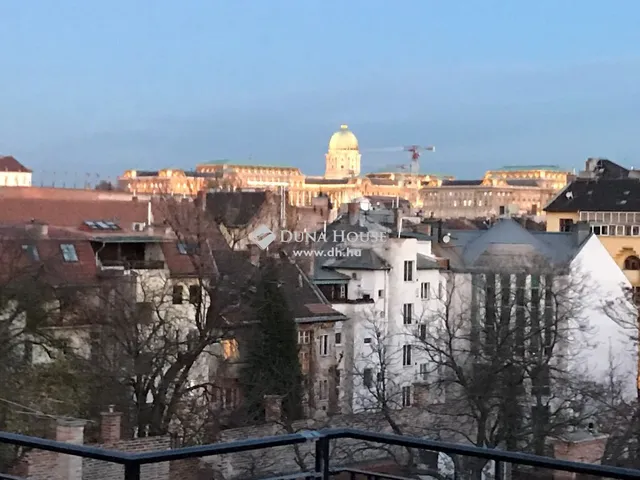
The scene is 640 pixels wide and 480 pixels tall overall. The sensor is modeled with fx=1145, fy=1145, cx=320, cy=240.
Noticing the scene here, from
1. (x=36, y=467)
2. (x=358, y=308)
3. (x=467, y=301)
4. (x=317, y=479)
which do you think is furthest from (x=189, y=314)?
(x=317, y=479)

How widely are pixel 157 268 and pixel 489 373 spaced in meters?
19.2

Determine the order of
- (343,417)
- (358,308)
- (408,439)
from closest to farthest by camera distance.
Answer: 1. (408,439)
2. (343,417)
3. (358,308)

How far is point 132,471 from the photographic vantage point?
5.04 m

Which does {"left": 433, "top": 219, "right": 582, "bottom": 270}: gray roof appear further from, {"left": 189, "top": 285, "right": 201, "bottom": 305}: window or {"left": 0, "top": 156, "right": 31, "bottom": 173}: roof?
{"left": 0, "top": 156, "right": 31, "bottom": 173}: roof

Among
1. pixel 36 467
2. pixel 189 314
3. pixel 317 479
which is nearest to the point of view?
pixel 317 479

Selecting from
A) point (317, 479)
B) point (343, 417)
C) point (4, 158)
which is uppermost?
point (4, 158)

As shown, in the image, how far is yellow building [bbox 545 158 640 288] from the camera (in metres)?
64.5

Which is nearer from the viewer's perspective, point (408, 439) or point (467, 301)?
point (408, 439)

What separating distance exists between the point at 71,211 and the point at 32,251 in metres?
19.9

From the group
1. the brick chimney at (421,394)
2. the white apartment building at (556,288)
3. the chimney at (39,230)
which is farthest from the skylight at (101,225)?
the brick chimney at (421,394)

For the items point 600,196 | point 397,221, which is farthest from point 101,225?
point 600,196

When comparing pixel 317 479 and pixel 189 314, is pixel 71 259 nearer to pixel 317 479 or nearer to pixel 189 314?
pixel 189 314

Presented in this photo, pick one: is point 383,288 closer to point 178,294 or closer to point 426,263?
point 426,263

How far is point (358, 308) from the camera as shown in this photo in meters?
49.4
